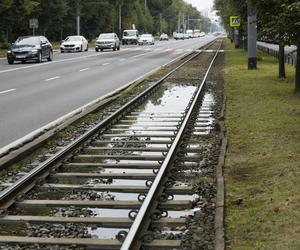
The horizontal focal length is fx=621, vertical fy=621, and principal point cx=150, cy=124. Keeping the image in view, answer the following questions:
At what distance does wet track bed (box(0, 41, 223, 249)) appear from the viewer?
5598 millimetres

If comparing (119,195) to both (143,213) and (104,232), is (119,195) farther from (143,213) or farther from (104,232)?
(104,232)

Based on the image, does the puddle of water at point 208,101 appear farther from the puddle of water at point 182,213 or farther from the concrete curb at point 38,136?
the puddle of water at point 182,213

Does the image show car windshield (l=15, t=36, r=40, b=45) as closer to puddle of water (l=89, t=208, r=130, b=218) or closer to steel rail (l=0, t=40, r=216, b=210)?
steel rail (l=0, t=40, r=216, b=210)

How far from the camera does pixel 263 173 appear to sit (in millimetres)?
8070

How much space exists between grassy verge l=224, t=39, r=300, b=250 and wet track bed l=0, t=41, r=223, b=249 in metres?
0.28

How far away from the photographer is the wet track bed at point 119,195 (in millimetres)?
5598

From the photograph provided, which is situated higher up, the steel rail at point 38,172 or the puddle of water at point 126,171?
the steel rail at point 38,172

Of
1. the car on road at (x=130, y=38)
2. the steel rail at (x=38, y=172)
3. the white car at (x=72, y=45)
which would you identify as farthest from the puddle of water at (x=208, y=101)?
the car on road at (x=130, y=38)

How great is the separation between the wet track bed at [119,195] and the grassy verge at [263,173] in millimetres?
284

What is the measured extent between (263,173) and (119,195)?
204 centimetres

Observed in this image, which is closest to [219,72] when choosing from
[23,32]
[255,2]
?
[255,2]

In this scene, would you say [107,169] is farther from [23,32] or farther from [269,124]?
[23,32]

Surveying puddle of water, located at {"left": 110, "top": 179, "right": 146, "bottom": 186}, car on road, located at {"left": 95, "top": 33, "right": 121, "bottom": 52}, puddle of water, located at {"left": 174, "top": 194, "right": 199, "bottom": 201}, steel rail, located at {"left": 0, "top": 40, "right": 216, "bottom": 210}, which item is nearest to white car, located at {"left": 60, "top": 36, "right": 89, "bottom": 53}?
car on road, located at {"left": 95, "top": 33, "right": 121, "bottom": 52}

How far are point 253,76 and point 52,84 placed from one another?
8.19 meters
